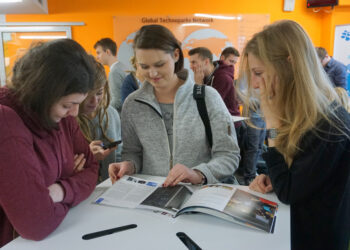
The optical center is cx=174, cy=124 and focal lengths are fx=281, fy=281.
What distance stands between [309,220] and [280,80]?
0.51 meters

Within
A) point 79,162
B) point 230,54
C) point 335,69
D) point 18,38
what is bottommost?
point 79,162

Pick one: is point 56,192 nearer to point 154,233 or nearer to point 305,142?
point 154,233

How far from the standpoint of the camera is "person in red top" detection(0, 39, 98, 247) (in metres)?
0.77

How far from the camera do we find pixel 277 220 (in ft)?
2.91

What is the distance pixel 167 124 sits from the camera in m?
1.36

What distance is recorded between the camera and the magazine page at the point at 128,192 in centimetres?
102

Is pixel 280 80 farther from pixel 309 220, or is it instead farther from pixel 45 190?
pixel 45 190

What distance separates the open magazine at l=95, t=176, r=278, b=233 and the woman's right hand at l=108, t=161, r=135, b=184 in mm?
74

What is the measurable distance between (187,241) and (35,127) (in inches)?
22.2

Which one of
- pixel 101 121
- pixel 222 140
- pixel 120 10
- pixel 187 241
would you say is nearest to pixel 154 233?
pixel 187 241

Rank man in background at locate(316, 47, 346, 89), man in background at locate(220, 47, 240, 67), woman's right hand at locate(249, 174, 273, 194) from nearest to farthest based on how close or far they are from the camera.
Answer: woman's right hand at locate(249, 174, 273, 194) < man in background at locate(220, 47, 240, 67) < man in background at locate(316, 47, 346, 89)

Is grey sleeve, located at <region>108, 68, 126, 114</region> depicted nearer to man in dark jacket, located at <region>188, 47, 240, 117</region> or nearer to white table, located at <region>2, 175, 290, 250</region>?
man in dark jacket, located at <region>188, 47, 240, 117</region>

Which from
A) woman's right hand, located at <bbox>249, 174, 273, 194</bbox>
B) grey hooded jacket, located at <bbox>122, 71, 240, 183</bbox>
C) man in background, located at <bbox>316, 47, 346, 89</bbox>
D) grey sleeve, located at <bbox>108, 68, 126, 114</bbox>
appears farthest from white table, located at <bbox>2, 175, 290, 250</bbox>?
man in background, located at <bbox>316, 47, 346, 89</bbox>

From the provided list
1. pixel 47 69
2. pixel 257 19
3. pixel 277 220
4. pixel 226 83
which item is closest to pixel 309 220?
pixel 277 220
